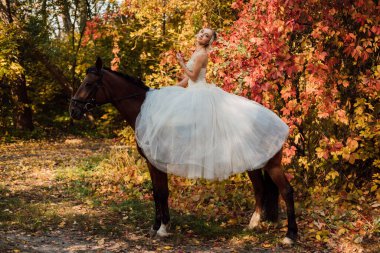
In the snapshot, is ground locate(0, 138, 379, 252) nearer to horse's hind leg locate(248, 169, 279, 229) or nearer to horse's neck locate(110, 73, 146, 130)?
horse's hind leg locate(248, 169, 279, 229)

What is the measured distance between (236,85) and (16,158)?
7.51 m

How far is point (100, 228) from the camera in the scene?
239 inches

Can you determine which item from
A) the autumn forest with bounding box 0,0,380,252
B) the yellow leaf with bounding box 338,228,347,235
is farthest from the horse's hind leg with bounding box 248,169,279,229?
the yellow leaf with bounding box 338,228,347,235

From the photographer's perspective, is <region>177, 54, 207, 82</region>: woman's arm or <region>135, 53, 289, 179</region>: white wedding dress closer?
<region>135, 53, 289, 179</region>: white wedding dress

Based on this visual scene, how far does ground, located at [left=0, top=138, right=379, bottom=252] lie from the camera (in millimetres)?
5305

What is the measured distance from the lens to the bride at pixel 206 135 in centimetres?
505

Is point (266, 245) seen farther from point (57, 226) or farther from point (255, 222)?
point (57, 226)

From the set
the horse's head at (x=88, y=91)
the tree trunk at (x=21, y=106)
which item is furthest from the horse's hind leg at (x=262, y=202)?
the tree trunk at (x=21, y=106)

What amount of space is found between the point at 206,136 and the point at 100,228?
85.3 inches

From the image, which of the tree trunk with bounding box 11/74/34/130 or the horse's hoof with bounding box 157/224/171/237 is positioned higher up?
the tree trunk with bounding box 11/74/34/130

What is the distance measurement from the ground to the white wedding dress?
3.31 ft

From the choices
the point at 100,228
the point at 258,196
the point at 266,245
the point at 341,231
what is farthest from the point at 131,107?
the point at 341,231

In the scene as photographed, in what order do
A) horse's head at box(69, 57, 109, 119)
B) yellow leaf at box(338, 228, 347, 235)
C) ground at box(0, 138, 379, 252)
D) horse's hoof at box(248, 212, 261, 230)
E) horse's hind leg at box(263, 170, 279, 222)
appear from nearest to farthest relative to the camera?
ground at box(0, 138, 379, 252) < yellow leaf at box(338, 228, 347, 235) < horse's head at box(69, 57, 109, 119) < horse's hind leg at box(263, 170, 279, 222) < horse's hoof at box(248, 212, 261, 230)

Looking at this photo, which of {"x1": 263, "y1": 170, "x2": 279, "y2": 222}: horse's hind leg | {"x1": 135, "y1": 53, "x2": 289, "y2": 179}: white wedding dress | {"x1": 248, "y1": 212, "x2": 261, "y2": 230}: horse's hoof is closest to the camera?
{"x1": 135, "y1": 53, "x2": 289, "y2": 179}: white wedding dress
